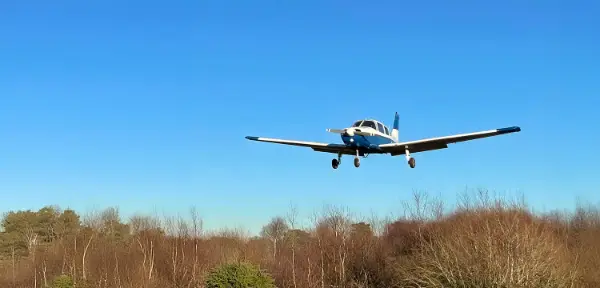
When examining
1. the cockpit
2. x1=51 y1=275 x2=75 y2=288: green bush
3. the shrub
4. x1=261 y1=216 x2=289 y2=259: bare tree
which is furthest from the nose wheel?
x1=261 y1=216 x2=289 y2=259: bare tree

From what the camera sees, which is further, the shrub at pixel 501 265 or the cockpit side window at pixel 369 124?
the shrub at pixel 501 265

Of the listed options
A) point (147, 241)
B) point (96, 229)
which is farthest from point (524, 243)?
point (96, 229)

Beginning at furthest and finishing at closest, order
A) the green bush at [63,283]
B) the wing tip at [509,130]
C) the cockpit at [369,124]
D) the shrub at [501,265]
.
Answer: the green bush at [63,283]
the shrub at [501,265]
the cockpit at [369,124]
the wing tip at [509,130]

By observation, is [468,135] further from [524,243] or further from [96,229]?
[96,229]

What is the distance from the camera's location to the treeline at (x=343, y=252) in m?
18.6

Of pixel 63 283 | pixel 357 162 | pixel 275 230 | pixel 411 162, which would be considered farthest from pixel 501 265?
pixel 275 230

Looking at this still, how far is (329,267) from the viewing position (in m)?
36.6

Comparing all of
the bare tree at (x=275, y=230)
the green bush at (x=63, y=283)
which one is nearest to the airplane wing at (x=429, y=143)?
the green bush at (x=63, y=283)

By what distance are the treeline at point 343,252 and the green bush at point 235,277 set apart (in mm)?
3293

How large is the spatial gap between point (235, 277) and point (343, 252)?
24495mm

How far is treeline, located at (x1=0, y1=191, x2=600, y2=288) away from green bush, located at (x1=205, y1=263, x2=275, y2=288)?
329cm

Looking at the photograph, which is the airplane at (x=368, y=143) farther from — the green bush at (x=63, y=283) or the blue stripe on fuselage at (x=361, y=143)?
the green bush at (x=63, y=283)

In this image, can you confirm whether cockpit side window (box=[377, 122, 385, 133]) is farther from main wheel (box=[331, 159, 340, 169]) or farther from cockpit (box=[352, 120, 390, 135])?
main wheel (box=[331, 159, 340, 169])

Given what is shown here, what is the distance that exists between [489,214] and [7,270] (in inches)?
1458
